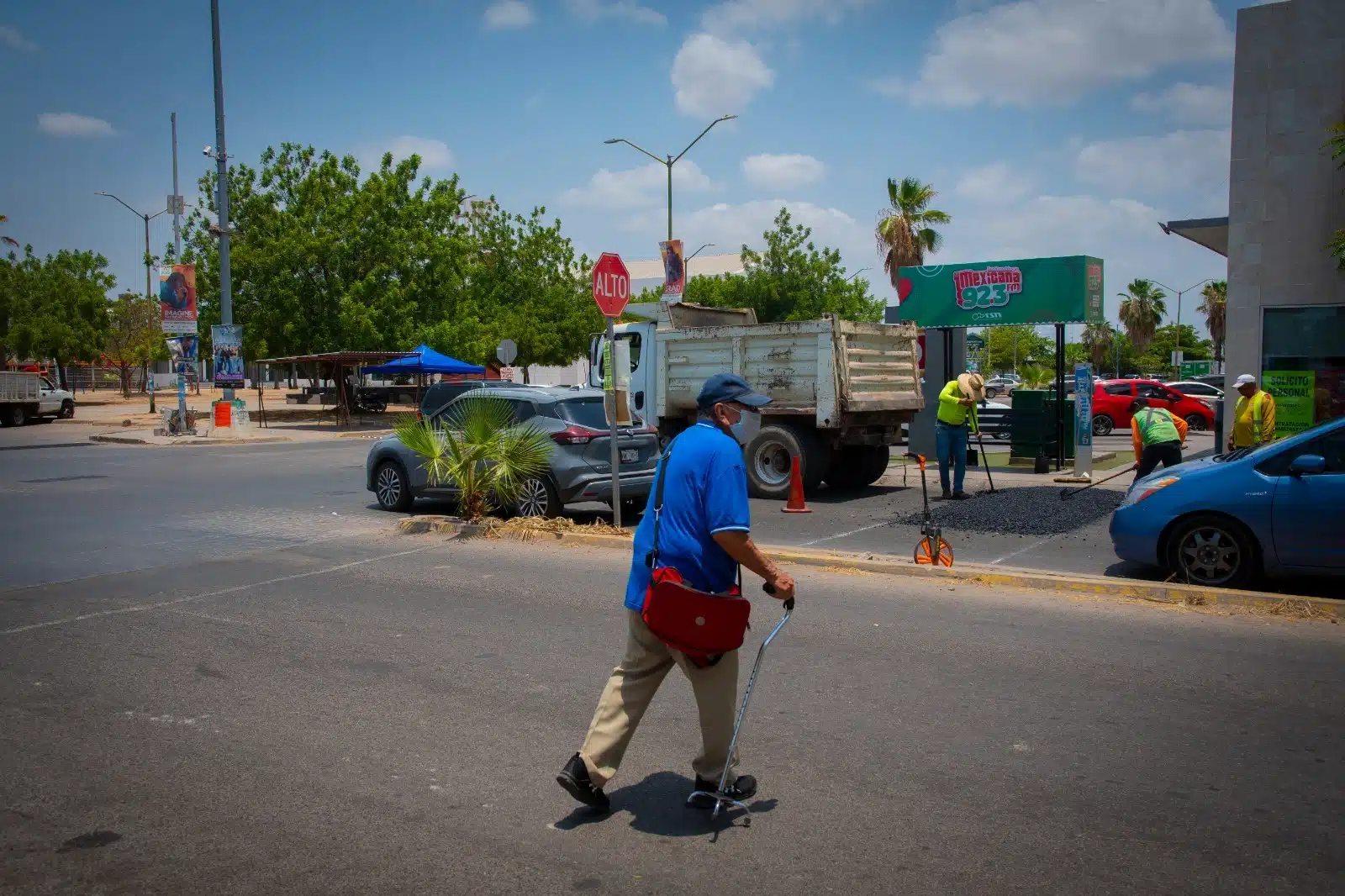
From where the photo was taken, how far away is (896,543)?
11.0 m

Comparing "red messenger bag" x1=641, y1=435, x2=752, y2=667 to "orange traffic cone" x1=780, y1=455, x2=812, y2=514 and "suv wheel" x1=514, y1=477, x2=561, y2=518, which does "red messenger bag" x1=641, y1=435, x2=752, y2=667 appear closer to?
"suv wheel" x1=514, y1=477, x2=561, y2=518

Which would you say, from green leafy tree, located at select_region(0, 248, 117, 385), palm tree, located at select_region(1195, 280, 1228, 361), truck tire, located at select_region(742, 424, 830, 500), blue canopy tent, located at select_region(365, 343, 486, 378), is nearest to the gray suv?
truck tire, located at select_region(742, 424, 830, 500)

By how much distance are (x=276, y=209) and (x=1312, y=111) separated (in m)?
36.1

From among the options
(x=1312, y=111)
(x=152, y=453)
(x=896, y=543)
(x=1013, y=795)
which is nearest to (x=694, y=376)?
(x=896, y=543)

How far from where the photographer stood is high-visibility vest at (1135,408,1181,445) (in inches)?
454

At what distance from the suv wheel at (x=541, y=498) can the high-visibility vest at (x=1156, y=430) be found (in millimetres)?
6592

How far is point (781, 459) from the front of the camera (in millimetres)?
15164

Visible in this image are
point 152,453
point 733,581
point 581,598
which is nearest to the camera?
point 733,581

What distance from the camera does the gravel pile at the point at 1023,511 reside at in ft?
39.1

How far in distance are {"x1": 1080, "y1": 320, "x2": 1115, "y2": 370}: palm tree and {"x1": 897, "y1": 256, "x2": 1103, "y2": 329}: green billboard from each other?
77135mm

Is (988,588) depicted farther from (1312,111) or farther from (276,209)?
(276,209)

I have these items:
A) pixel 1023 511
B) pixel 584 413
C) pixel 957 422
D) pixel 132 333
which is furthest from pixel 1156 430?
pixel 132 333

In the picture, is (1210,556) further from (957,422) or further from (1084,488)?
(1084,488)

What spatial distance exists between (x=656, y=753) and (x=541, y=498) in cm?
744
